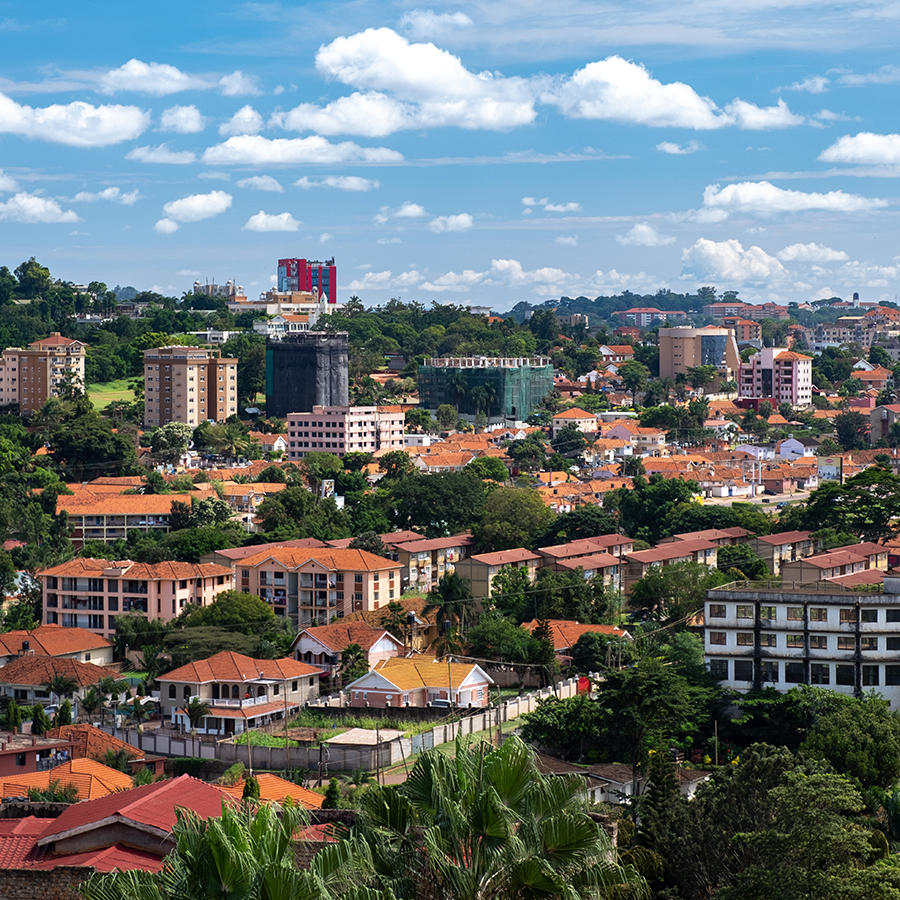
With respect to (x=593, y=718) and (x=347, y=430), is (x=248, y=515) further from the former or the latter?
(x=593, y=718)

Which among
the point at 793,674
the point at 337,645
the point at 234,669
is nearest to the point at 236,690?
the point at 234,669

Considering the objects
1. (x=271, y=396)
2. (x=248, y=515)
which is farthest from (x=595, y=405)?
(x=248, y=515)

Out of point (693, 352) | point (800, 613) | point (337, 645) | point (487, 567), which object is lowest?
point (337, 645)

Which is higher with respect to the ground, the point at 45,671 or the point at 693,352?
the point at 693,352

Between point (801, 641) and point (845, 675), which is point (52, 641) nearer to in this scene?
point (801, 641)

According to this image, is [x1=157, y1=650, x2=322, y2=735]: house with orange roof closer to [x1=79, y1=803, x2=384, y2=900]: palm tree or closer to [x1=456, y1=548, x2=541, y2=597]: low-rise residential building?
[x1=456, y1=548, x2=541, y2=597]: low-rise residential building

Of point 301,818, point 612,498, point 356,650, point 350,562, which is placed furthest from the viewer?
point 612,498
